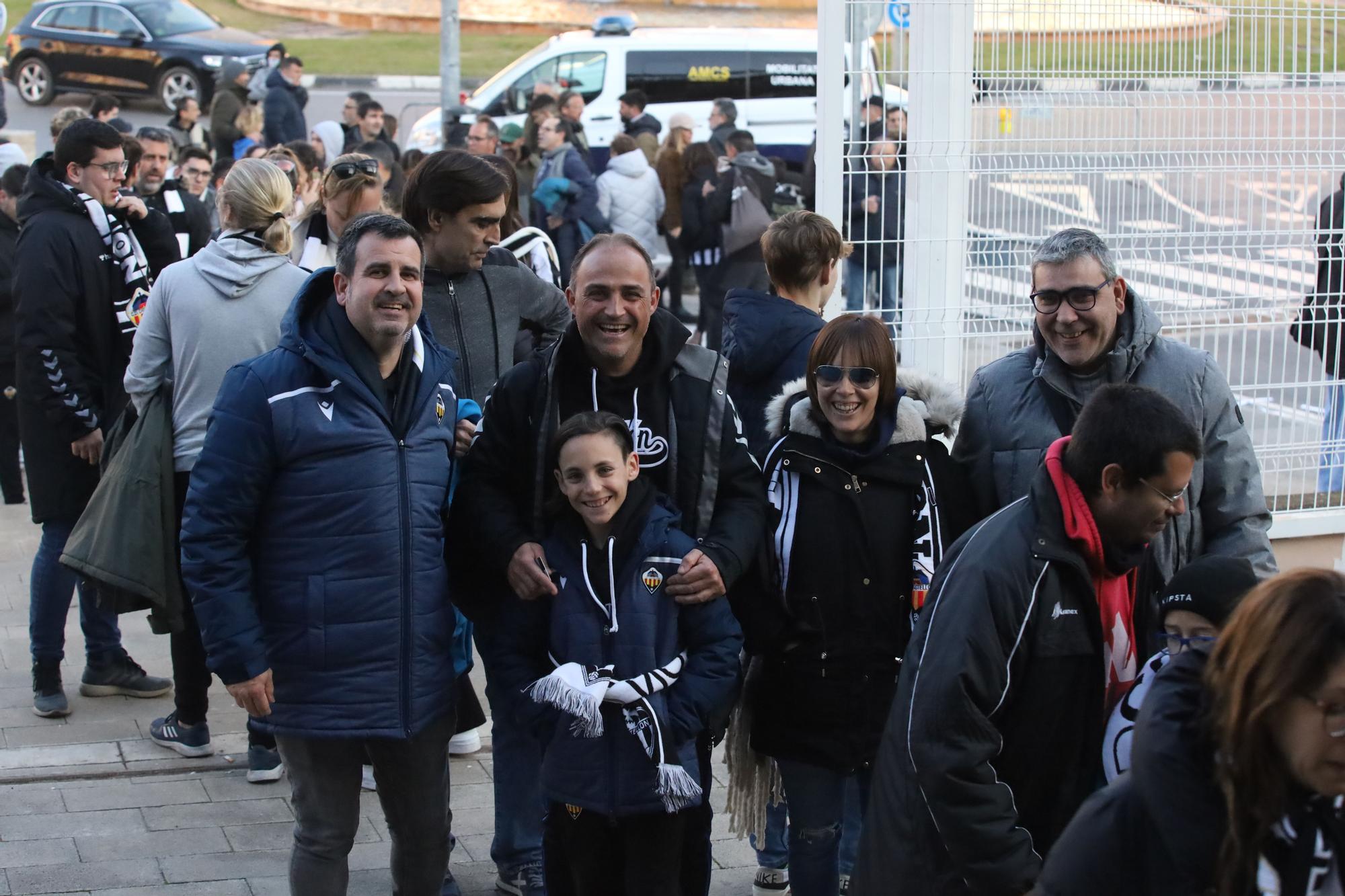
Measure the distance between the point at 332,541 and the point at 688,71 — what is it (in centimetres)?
1695

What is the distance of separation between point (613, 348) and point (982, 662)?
1417mm

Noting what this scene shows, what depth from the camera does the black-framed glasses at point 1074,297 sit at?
3725 mm

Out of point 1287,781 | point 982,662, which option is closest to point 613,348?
point 982,662

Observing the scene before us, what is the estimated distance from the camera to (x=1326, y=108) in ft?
21.7

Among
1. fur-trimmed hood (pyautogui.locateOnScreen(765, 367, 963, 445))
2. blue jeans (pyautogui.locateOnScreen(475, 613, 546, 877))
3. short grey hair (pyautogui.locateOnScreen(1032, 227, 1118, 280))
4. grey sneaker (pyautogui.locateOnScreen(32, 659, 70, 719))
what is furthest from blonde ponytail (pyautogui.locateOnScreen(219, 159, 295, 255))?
short grey hair (pyautogui.locateOnScreen(1032, 227, 1118, 280))

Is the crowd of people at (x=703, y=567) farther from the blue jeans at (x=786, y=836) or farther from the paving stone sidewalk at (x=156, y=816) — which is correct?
the paving stone sidewalk at (x=156, y=816)

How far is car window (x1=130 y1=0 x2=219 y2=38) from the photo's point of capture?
946 inches

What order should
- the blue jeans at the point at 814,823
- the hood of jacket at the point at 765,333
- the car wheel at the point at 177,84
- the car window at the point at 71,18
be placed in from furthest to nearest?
the car window at the point at 71,18
the car wheel at the point at 177,84
the hood of jacket at the point at 765,333
the blue jeans at the point at 814,823

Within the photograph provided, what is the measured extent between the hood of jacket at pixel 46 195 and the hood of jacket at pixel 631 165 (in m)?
8.03

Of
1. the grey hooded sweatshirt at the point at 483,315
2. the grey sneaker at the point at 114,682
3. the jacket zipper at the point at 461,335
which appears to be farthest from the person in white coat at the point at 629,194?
the jacket zipper at the point at 461,335

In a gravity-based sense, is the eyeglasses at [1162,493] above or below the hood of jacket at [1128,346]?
below

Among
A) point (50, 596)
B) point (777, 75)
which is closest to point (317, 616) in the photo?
point (50, 596)

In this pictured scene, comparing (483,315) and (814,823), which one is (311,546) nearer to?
(483,315)

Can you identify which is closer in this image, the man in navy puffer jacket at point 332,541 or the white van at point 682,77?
the man in navy puffer jacket at point 332,541
